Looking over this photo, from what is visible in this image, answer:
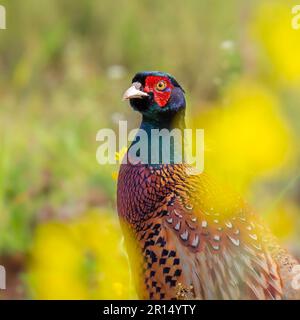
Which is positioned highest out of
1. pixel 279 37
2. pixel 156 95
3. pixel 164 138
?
pixel 279 37

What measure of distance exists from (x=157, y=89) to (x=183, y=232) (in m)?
0.51

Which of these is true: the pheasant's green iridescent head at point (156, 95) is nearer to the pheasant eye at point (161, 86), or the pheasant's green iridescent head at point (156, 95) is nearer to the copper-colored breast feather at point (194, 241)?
the pheasant eye at point (161, 86)

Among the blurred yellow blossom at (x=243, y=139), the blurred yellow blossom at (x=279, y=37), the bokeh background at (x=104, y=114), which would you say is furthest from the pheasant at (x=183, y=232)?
the blurred yellow blossom at (x=279, y=37)

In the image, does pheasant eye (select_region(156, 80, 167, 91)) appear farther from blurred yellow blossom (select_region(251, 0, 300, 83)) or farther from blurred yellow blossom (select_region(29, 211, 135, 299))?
blurred yellow blossom (select_region(251, 0, 300, 83))

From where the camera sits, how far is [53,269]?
11.2ft

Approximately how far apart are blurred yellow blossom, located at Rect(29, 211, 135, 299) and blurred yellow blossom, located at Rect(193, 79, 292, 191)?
0.56m

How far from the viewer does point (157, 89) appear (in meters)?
2.97

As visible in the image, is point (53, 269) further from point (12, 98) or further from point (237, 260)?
point (12, 98)

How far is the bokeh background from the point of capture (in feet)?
11.8

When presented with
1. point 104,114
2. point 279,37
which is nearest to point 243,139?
point 279,37

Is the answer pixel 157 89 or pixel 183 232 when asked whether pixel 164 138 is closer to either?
pixel 157 89

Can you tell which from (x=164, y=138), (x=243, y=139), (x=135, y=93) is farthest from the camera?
(x=243, y=139)

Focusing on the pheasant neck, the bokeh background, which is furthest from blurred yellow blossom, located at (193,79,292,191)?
the pheasant neck

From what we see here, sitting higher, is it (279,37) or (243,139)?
(279,37)
